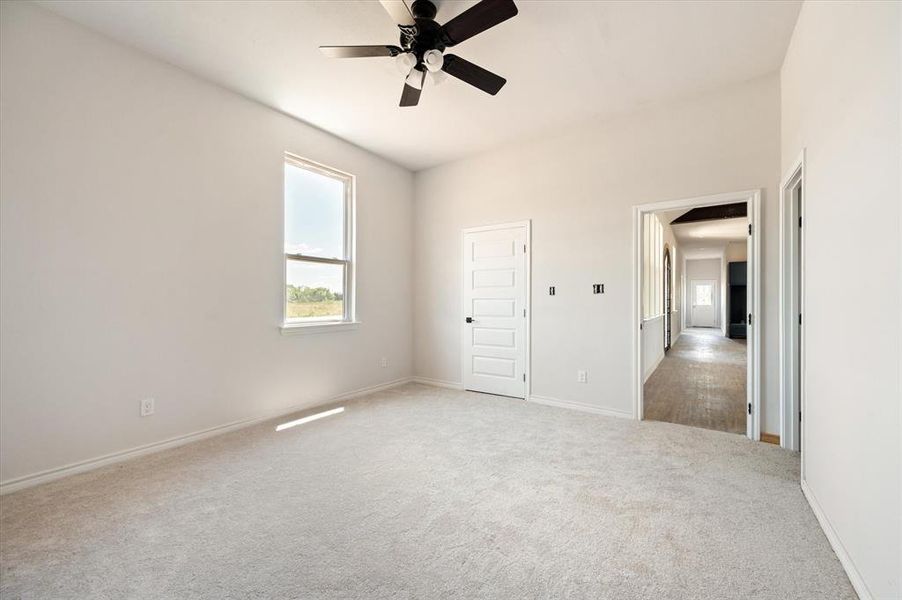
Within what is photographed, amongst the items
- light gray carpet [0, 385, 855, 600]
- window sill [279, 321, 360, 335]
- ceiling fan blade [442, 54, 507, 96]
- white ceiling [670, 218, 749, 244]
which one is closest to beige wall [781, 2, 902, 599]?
light gray carpet [0, 385, 855, 600]

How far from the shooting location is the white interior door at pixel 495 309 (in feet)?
14.7

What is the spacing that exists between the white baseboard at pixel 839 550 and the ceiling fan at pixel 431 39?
116 inches

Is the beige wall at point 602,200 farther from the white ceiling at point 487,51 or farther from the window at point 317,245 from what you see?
the window at point 317,245

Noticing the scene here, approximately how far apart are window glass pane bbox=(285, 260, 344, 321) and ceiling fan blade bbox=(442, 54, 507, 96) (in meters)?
2.47

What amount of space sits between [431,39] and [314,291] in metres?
2.76

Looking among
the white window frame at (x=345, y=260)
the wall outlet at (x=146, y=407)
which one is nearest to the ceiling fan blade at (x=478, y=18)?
the white window frame at (x=345, y=260)

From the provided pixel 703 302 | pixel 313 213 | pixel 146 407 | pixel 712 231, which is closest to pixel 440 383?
pixel 313 213

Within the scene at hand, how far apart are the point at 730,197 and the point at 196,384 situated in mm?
4828

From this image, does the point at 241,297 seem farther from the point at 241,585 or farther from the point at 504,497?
the point at 504,497

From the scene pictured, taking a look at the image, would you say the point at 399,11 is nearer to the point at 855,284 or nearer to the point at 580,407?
the point at 855,284

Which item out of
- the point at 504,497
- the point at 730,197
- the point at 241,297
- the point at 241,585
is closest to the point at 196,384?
the point at 241,297

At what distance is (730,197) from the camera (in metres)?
3.29

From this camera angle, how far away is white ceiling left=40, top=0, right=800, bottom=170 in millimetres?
2402

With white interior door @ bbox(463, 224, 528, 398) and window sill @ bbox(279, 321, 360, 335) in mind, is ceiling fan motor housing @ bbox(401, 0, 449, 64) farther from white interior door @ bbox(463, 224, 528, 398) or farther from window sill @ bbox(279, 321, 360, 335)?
window sill @ bbox(279, 321, 360, 335)
